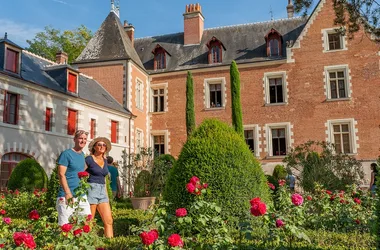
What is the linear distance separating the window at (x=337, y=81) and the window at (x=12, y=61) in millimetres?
14575

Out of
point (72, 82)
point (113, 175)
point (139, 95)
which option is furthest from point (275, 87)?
point (113, 175)

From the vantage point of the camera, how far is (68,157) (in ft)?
15.1

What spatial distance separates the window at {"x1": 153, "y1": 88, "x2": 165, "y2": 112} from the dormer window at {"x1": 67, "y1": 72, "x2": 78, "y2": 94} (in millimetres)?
6213

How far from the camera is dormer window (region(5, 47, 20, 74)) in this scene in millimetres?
13844

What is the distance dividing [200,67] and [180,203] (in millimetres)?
16608

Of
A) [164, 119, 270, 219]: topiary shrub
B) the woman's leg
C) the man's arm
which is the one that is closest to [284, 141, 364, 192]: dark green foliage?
[164, 119, 270, 219]: topiary shrub

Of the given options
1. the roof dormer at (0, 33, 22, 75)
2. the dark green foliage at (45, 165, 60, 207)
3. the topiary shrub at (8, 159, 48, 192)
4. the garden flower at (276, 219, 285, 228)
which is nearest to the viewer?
the garden flower at (276, 219, 285, 228)

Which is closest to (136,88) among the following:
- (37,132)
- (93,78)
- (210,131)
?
(93,78)

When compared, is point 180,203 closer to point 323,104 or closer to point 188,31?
point 323,104

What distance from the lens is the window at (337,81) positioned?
19.0 m

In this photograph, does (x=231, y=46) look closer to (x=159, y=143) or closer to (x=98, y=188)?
(x=159, y=143)

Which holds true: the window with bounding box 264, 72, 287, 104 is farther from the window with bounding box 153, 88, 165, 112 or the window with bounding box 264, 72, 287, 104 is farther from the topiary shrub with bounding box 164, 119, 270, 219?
the topiary shrub with bounding box 164, 119, 270, 219

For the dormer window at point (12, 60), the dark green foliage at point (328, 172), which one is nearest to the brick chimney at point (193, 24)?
the dormer window at point (12, 60)

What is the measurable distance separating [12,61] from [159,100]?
31.6ft
